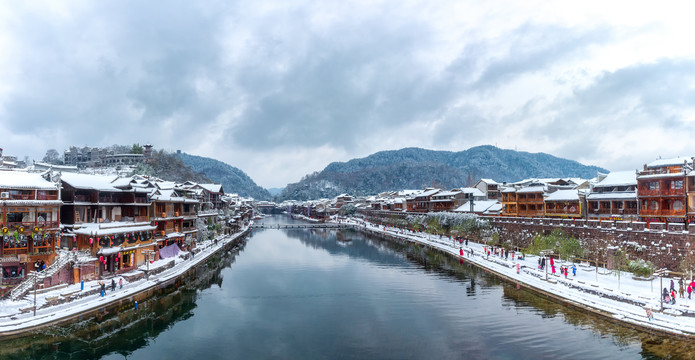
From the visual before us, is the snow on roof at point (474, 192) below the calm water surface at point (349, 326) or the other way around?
the other way around

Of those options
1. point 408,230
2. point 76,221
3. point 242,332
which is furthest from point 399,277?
point 408,230

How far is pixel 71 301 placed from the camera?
3275 cm

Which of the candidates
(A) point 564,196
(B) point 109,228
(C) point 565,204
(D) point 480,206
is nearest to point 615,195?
(A) point 564,196

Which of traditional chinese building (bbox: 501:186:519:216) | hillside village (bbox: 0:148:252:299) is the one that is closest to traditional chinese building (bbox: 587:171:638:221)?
traditional chinese building (bbox: 501:186:519:216)

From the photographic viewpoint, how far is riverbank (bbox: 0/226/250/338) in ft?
91.1

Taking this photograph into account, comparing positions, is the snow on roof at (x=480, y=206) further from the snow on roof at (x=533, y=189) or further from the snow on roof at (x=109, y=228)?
the snow on roof at (x=109, y=228)

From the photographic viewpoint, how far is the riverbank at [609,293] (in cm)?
2841

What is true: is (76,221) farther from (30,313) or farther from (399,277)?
(399,277)

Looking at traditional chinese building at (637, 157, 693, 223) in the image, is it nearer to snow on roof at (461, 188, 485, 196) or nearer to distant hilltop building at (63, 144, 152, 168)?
snow on roof at (461, 188, 485, 196)

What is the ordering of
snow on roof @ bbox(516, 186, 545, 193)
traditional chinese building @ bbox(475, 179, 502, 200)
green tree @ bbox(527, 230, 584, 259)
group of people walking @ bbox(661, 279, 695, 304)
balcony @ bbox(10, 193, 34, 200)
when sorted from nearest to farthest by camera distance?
group of people walking @ bbox(661, 279, 695, 304), balcony @ bbox(10, 193, 34, 200), green tree @ bbox(527, 230, 584, 259), snow on roof @ bbox(516, 186, 545, 193), traditional chinese building @ bbox(475, 179, 502, 200)

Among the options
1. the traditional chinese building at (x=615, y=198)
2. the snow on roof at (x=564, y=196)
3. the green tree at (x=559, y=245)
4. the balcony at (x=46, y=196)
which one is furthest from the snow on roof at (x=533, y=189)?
the balcony at (x=46, y=196)

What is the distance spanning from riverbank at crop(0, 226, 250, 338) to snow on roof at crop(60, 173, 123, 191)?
10451mm

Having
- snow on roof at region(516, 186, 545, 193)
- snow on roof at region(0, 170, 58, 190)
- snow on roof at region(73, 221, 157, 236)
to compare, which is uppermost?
snow on roof at region(0, 170, 58, 190)

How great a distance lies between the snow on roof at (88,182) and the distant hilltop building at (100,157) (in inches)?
5282
